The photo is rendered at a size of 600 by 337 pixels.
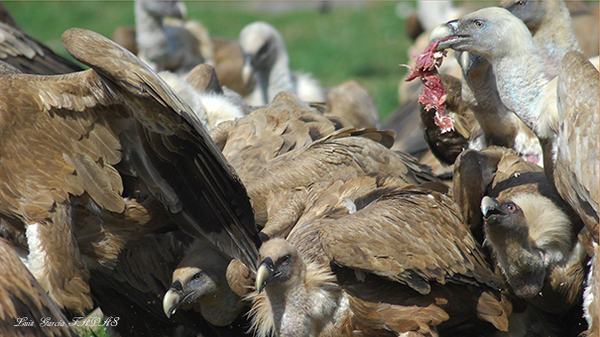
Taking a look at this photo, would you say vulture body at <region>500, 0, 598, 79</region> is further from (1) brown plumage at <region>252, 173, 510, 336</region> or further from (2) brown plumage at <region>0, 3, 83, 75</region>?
(2) brown plumage at <region>0, 3, 83, 75</region>

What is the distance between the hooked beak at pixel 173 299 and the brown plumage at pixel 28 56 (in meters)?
2.62

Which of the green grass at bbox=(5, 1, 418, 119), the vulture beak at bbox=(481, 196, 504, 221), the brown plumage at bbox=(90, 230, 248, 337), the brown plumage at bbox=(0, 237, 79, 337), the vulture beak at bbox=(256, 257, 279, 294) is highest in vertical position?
the brown plumage at bbox=(0, 237, 79, 337)

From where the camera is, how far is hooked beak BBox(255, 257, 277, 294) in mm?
3129

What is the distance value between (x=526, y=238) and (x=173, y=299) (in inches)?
64.4

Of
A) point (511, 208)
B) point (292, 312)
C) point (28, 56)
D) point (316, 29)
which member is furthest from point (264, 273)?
point (316, 29)

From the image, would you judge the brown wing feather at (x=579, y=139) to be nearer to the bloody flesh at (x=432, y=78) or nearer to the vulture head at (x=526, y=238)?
the vulture head at (x=526, y=238)

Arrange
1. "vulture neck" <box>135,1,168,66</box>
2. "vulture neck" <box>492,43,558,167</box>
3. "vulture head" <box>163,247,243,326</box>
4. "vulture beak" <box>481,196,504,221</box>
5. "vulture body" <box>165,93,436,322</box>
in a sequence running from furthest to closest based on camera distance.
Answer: "vulture neck" <box>135,1,168,66</box> < "vulture body" <box>165,93,436,322</box> < "vulture head" <box>163,247,243,326</box> < "vulture neck" <box>492,43,558,167</box> < "vulture beak" <box>481,196,504,221</box>

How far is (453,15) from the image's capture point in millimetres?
9539

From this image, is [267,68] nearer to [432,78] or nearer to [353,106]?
[353,106]

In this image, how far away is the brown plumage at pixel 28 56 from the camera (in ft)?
17.7

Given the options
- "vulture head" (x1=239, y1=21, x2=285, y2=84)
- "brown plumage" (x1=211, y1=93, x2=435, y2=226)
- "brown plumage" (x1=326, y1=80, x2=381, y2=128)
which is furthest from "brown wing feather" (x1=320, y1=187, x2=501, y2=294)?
"vulture head" (x1=239, y1=21, x2=285, y2=84)

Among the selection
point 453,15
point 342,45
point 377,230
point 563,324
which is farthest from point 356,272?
point 342,45

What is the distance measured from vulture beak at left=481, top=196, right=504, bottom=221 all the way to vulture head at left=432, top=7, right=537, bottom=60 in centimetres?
74

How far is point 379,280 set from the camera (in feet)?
11.0
